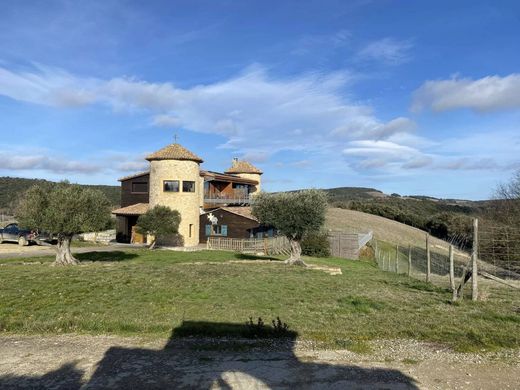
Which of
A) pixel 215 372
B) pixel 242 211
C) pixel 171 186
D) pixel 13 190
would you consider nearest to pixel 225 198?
pixel 242 211

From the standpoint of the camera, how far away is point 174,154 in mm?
42906

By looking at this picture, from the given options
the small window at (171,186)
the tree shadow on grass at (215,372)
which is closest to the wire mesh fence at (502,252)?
the tree shadow on grass at (215,372)

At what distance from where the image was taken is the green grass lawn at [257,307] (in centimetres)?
888

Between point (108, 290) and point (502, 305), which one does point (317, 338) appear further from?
point (108, 290)

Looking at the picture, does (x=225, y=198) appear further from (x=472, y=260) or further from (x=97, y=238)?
(x=472, y=260)

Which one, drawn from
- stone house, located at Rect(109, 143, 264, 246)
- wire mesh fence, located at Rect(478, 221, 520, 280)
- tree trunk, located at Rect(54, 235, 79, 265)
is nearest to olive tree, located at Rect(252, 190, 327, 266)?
wire mesh fence, located at Rect(478, 221, 520, 280)

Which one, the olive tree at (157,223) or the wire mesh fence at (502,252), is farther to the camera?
the olive tree at (157,223)

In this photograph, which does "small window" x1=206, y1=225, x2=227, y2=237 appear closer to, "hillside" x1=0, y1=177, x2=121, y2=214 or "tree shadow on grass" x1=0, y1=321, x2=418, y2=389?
"tree shadow on grass" x1=0, y1=321, x2=418, y2=389

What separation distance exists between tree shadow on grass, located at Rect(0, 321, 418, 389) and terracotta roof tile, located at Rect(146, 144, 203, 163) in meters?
35.9

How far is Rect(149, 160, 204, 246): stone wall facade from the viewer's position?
42.3 metres

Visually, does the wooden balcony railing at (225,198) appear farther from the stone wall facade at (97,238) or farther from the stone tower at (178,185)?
the stone wall facade at (97,238)

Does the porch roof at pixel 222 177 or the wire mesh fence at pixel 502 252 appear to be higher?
the porch roof at pixel 222 177

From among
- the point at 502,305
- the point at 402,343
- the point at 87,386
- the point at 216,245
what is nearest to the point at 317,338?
the point at 402,343

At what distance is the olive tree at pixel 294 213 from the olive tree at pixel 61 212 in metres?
9.36
